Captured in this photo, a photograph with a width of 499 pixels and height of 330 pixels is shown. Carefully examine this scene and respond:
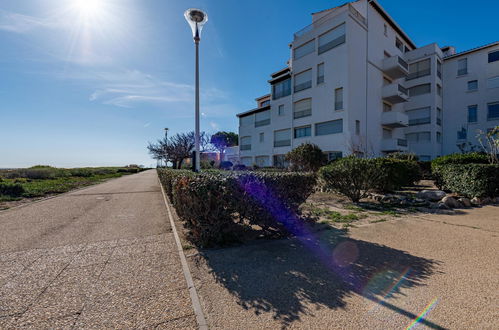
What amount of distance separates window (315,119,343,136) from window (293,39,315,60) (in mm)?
7716

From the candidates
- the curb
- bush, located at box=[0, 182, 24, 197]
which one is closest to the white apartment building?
the curb

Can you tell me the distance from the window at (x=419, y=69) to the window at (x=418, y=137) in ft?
21.1

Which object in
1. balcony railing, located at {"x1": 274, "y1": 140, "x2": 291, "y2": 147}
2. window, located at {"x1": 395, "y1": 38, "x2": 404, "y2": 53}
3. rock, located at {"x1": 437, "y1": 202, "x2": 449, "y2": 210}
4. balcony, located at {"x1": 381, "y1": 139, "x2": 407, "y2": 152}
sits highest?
window, located at {"x1": 395, "y1": 38, "x2": 404, "y2": 53}

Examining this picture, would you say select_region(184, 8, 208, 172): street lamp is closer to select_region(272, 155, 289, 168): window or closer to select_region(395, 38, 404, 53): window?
select_region(272, 155, 289, 168): window

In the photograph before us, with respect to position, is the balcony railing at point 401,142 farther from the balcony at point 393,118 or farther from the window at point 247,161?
the window at point 247,161

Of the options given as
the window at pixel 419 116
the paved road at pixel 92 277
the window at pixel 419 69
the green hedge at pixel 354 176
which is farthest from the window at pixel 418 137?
the paved road at pixel 92 277

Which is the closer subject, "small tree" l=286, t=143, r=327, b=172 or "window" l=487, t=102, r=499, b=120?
"small tree" l=286, t=143, r=327, b=172

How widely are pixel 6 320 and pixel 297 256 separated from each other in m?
3.49

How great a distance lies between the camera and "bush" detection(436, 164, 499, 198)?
7516 millimetres

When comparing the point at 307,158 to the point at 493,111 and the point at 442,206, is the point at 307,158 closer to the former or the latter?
the point at 442,206

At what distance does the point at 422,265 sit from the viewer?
3.12m

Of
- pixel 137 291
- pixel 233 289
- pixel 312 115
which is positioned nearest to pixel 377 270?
pixel 233 289

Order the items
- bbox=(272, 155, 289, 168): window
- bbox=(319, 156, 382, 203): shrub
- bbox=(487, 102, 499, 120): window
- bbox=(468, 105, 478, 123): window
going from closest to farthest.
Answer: bbox=(319, 156, 382, 203): shrub < bbox=(487, 102, 499, 120): window < bbox=(468, 105, 478, 123): window < bbox=(272, 155, 289, 168): window

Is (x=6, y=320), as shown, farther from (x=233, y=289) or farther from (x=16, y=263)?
(x=233, y=289)
